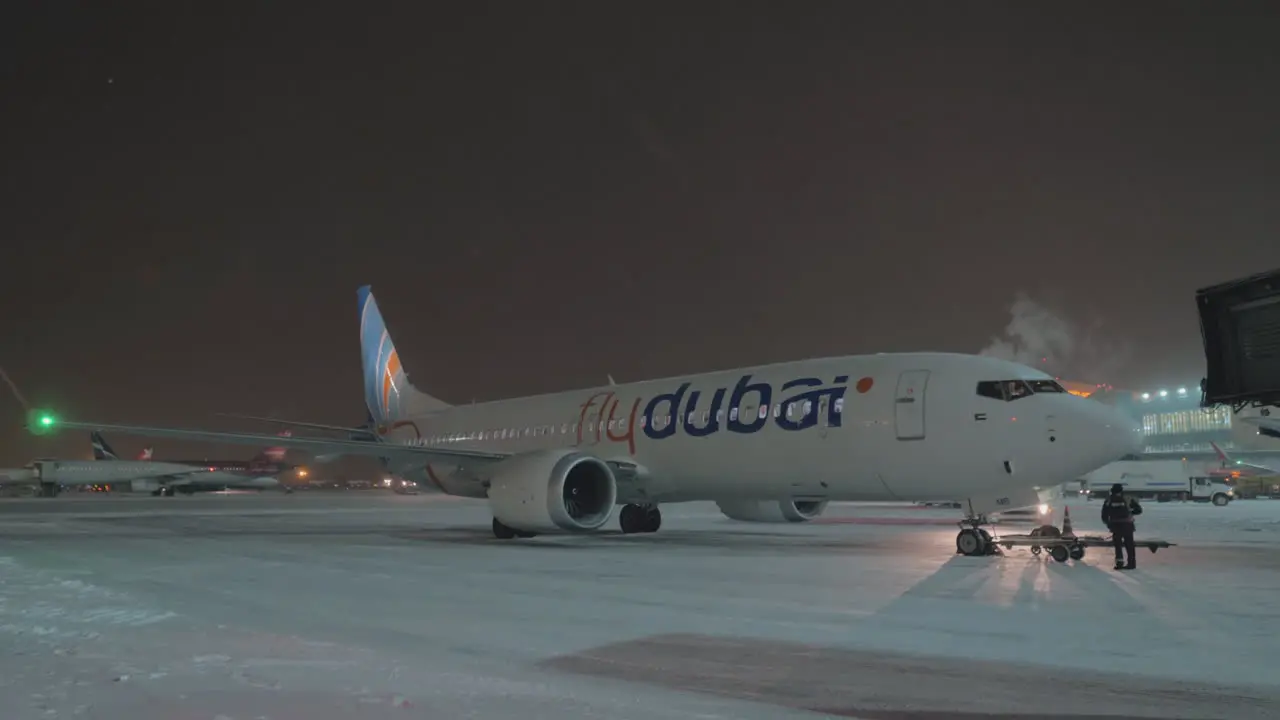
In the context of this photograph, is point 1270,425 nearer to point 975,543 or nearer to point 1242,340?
point 1242,340

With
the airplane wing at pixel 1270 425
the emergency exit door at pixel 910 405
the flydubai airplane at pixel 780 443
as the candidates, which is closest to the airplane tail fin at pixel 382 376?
the flydubai airplane at pixel 780 443

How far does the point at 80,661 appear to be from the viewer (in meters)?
6.83

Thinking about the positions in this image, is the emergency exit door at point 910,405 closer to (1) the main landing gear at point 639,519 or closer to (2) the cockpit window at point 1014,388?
(2) the cockpit window at point 1014,388

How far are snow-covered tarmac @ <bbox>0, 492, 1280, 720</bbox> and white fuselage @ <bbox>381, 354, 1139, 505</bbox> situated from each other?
1523 millimetres

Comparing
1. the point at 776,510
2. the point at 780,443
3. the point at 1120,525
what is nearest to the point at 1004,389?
the point at 1120,525

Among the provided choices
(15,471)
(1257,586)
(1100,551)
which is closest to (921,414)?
(1100,551)

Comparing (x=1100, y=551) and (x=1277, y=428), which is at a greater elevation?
(x=1277, y=428)

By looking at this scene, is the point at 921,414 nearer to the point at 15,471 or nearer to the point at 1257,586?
the point at 1257,586

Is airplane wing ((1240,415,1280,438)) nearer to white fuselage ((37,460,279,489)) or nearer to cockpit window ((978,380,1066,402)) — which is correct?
cockpit window ((978,380,1066,402))

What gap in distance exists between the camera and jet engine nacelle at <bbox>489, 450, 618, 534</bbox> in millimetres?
18703

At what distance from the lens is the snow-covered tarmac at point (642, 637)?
18.2ft

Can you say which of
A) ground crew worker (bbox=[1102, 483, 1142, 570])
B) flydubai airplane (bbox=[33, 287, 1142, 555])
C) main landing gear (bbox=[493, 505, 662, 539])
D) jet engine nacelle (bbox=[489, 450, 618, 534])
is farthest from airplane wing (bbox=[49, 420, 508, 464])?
ground crew worker (bbox=[1102, 483, 1142, 570])

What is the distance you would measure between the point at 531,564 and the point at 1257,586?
946cm

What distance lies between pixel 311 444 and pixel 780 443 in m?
10.9
